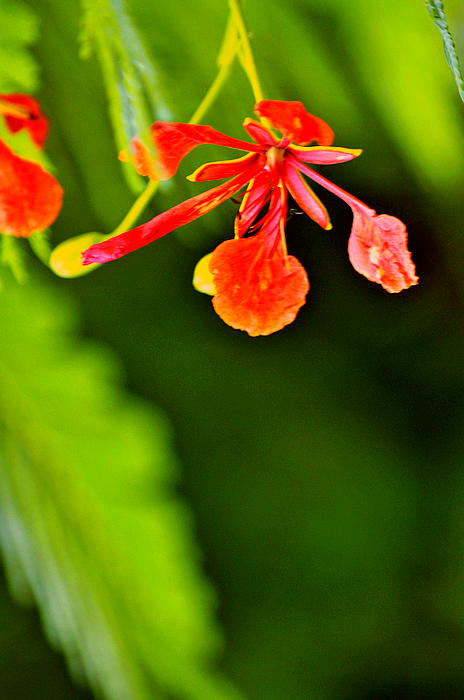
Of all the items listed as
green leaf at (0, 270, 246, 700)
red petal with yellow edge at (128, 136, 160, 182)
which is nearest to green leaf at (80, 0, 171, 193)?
red petal with yellow edge at (128, 136, 160, 182)

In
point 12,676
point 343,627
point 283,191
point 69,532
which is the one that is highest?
point 283,191

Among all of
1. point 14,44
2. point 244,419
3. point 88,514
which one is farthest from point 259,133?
point 244,419

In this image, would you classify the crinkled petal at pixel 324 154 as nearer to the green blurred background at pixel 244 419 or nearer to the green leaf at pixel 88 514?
the green blurred background at pixel 244 419

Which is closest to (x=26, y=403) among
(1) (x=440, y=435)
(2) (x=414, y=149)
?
(2) (x=414, y=149)

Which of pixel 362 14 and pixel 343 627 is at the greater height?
pixel 362 14

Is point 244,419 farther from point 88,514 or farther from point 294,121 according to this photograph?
point 294,121

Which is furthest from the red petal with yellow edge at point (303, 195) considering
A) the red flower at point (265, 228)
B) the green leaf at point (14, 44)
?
the green leaf at point (14, 44)

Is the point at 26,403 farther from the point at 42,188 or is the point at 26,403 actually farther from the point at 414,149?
the point at 414,149
